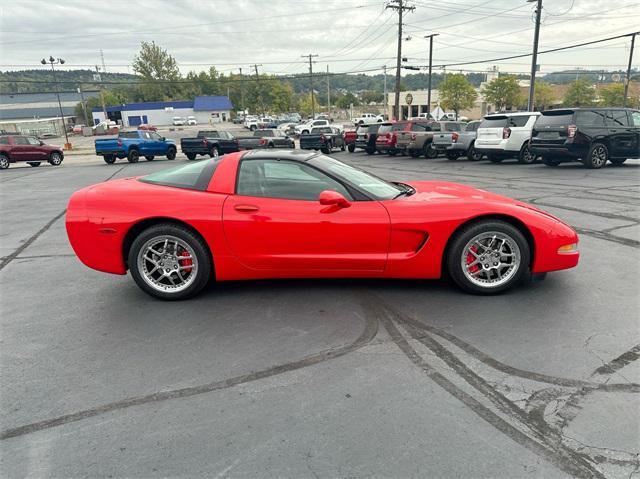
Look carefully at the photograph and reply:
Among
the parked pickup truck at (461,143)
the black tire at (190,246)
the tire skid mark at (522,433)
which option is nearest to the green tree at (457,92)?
the parked pickup truck at (461,143)

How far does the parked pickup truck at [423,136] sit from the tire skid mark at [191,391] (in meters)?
17.9

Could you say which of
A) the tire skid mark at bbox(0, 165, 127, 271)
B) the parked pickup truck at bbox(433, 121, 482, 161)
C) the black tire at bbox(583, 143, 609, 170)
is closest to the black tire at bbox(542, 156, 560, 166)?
the black tire at bbox(583, 143, 609, 170)

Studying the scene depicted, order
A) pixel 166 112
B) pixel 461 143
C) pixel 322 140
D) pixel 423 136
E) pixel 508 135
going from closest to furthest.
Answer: pixel 508 135
pixel 461 143
pixel 423 136
pixel 322 140
pixel 166 112

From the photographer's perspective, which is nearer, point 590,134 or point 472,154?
point 590,134

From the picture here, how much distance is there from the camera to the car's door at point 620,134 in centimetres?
1271

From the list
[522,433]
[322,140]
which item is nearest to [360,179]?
[522,433]

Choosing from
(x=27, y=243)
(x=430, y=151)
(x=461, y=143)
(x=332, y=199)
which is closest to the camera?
(x=332, y=199)

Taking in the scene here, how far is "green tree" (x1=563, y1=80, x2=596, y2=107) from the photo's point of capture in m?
61.1

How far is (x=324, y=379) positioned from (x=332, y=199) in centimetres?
156

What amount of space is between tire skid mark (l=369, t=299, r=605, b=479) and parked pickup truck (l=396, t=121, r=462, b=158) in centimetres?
1818

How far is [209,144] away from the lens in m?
24.4

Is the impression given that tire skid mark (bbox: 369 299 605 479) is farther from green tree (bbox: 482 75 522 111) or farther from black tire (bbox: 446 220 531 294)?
green tree (bbox: 482 75 522 111)

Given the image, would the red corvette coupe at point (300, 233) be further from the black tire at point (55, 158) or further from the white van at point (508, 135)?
the black tire at point (55, 158)

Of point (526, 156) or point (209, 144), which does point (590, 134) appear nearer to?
point (526, 156)
